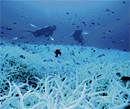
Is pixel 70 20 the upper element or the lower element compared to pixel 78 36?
upper

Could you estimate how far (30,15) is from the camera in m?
2.32

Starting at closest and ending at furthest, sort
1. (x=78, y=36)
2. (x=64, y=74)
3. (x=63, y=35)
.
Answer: (x=64, y=74)
(x=63, y=35)
(x=78, y=36)

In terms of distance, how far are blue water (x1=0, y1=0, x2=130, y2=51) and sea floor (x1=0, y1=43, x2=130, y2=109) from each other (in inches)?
3.6

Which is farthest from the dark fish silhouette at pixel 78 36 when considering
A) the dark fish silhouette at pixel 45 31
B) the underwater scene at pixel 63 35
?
the dark fish silhouette at pixel 45 31

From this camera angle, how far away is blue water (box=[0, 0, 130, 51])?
2152 millimetres

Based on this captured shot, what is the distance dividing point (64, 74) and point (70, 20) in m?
0.80

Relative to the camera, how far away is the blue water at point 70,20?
215 centimetres

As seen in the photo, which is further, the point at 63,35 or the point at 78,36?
the point at 78,36

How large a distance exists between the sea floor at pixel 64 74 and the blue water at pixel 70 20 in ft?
0.30

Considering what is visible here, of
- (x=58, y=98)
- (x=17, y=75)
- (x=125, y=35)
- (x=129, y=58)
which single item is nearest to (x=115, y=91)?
(x=58, y=98)

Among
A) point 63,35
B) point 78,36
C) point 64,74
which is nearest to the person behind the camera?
point 64,74

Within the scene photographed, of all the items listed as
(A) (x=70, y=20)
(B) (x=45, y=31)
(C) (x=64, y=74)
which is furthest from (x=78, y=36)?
(C) (x=64, y=74)

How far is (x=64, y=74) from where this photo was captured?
1.74 m

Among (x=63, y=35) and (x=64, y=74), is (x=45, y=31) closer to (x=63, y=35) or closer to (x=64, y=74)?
(x=63, y=35)
